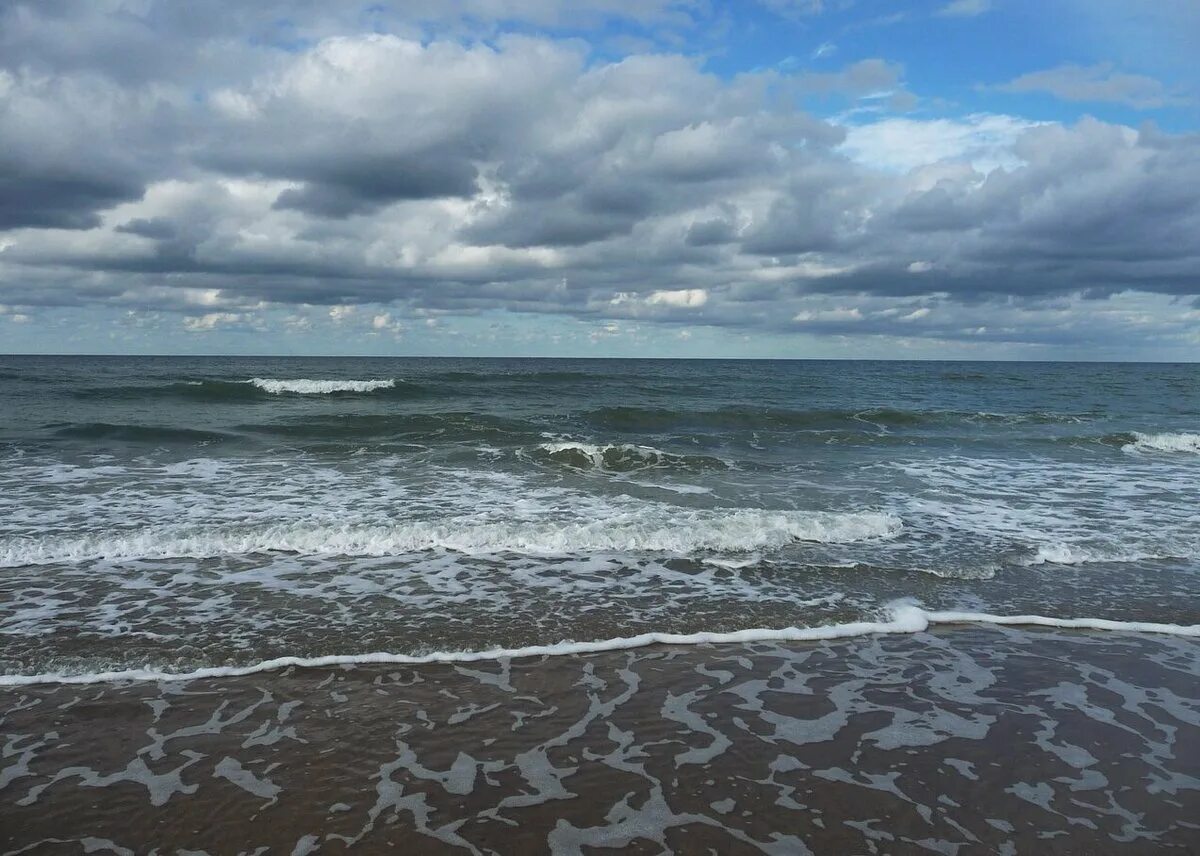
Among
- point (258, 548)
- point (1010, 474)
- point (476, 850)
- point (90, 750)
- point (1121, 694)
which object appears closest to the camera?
point (476, 850)

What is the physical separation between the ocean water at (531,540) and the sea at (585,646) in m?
0.06

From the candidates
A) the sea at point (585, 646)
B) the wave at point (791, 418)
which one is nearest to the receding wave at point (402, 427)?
the wave at point (791, 418)

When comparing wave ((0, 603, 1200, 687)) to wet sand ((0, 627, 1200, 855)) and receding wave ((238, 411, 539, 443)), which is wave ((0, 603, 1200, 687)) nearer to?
wet sand ((0, 627, 1200, 855))

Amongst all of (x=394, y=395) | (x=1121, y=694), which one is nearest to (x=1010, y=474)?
(x=1121, y=694)

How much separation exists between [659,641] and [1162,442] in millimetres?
24708

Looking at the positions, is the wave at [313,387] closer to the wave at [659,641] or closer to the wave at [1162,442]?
the wave at [1162,442]

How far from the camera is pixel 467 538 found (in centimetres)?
1049

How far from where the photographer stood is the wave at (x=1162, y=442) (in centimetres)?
2329

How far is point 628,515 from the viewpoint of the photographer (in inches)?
480

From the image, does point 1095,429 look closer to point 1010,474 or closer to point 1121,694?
point 1010,474

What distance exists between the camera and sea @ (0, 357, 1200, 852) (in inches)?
174

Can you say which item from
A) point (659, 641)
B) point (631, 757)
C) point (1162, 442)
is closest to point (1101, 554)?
point (659, 641)

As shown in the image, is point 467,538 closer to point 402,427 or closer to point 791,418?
point 402,427

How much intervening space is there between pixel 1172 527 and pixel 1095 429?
1917 centimetres
